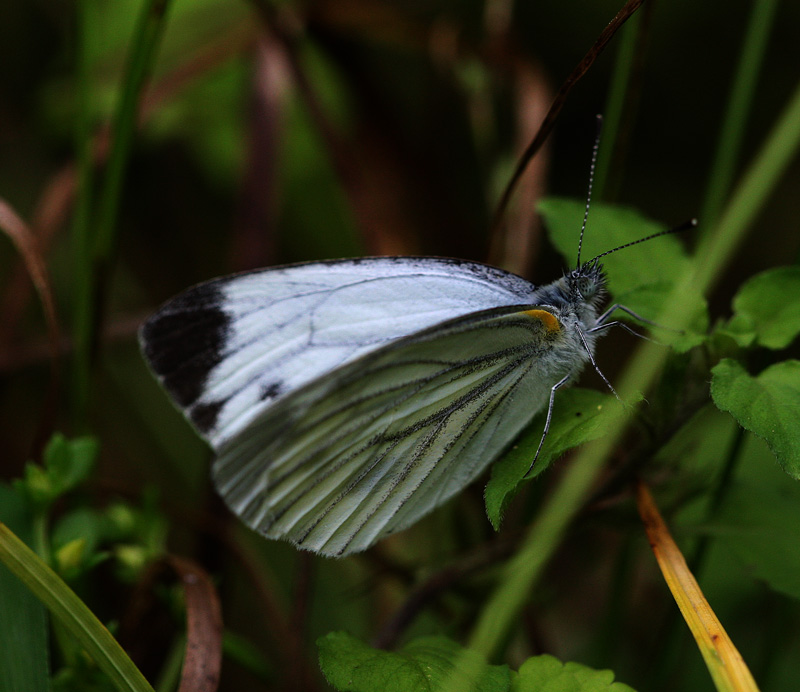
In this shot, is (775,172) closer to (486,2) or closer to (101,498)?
(486,2)

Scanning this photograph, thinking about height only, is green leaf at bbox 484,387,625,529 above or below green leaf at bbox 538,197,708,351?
below

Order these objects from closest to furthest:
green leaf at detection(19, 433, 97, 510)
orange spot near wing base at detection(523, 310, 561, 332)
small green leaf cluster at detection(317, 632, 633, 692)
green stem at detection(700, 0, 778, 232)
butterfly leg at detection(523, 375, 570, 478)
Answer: small green leaf cluster at detection(317, 632, 633, 692), butterfly leg at detection(523, 375, 570, 478), green leaf at detection(19, 433, 97, 510), orange spot near wing base at detection(523, 310, 561, 332), green stem at detection(700, 0, 778, 232)

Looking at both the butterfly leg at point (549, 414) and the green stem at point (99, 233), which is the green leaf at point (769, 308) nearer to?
the butterfly leg at point (549, 414)

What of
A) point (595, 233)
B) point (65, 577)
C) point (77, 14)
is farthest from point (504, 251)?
point (65, 577)

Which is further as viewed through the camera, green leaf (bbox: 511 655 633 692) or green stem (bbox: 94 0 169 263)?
green stem (bbox: 94 0 169 263)

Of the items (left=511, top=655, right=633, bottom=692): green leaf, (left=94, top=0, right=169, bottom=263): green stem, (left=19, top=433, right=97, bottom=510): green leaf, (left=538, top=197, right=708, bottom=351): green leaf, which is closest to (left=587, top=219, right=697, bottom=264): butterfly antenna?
(left=538, top=197, right=708, bottom=351): green leaf

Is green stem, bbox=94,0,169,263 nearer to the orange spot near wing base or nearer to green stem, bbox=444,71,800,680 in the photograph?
the orange spot near wing base
